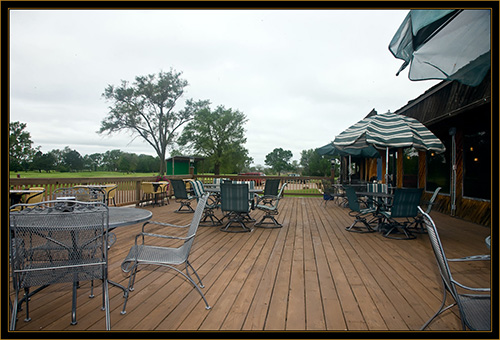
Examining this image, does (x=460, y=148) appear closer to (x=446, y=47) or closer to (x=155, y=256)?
(x=446, y=47)

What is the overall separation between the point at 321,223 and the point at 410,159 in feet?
18.2

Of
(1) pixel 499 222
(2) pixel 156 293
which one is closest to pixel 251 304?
(2) pixel 156 293

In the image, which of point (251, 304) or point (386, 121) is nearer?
point (251, 304)

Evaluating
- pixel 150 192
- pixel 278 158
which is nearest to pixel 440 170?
pixel 150 192

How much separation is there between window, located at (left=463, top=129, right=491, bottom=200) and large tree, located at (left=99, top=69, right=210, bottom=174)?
22568mm

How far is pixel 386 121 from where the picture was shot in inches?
212

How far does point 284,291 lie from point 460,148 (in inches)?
258

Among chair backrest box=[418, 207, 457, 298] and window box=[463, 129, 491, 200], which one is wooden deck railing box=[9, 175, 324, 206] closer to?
window box=[463, 129, 491, 200]

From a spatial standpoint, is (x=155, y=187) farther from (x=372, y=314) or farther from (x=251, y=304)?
(x=372, y=314)

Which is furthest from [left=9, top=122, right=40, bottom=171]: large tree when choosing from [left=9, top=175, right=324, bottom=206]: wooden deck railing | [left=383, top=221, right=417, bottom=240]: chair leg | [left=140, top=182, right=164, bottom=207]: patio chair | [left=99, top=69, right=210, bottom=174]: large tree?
[left=99, top=69, right=210, bottom=174]: large tree

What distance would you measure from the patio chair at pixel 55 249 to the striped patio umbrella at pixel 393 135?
14.3 feet

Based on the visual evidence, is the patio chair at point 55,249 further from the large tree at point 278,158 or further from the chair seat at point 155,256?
the large tree at point 278,158

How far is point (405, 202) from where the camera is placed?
14.5ft

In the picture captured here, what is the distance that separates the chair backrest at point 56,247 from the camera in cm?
163
